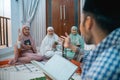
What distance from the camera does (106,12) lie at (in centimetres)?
54

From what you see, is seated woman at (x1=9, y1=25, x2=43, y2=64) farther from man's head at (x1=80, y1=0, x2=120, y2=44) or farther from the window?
man's head at (x1=80, y1=0, x2=120, y2=44)

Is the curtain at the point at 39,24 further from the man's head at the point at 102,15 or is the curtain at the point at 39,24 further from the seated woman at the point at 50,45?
the man's head at the point at 102,15

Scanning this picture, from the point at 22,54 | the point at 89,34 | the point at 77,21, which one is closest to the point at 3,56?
the point at 22,54

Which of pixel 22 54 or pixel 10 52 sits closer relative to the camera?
pixel 22 54

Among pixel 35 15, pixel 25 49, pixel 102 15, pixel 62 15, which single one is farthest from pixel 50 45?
pixel 102 15

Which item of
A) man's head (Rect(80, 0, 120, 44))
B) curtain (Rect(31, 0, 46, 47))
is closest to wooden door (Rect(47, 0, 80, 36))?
curtain (Rect(31, 0, 46, 47))

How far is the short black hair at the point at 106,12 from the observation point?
539mm

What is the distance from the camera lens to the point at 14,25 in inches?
228

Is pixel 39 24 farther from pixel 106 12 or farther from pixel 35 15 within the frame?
pixel 106 12

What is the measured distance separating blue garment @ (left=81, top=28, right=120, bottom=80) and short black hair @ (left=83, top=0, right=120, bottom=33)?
0.02m

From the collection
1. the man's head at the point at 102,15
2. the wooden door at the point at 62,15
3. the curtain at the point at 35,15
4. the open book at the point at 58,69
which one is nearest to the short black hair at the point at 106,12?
the man's head at the point at 102,15

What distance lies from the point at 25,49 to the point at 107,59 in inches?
170

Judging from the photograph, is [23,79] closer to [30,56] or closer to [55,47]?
[30,56]

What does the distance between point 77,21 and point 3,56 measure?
216cm
